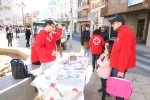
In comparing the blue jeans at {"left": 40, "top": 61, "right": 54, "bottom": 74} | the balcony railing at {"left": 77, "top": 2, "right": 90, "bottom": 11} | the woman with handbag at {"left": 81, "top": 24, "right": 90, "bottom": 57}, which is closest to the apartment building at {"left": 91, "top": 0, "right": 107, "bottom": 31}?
the balcony railing at {"left": 77, "top": 2, "right": 90, "bottom": 11}

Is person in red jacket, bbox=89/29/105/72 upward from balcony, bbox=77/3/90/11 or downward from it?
downward

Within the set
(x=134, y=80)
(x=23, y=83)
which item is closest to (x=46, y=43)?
(x=23, y=83)

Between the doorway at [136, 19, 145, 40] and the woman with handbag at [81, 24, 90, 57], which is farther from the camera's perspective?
the doorway at [136, 19, 145, 40]

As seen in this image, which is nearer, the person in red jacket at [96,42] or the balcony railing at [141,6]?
the person in red jacket at [96,42]

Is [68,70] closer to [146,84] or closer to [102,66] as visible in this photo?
[102,66]

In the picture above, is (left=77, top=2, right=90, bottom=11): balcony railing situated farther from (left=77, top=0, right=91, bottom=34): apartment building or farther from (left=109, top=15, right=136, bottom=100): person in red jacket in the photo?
(left=109, top=15, right=136, bottom=100): person in red jacket

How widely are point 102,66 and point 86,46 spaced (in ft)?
8.91

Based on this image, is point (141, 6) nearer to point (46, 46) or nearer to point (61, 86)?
point (46, 46)

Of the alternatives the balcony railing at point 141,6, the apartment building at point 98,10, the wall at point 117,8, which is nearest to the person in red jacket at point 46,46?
the balcony railing at point 141,6

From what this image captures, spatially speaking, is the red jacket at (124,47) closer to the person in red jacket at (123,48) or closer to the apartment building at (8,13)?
the person in red jacket at (123,48)

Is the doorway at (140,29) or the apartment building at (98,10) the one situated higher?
the apartment building at (98,10)

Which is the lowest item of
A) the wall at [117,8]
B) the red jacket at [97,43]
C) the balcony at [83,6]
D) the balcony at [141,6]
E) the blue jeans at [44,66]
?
the blue jeans at [44,66]

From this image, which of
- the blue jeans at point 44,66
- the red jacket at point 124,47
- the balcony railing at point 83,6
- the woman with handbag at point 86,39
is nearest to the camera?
the red jacket at point 124,47

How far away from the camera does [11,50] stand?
7.94 metres
